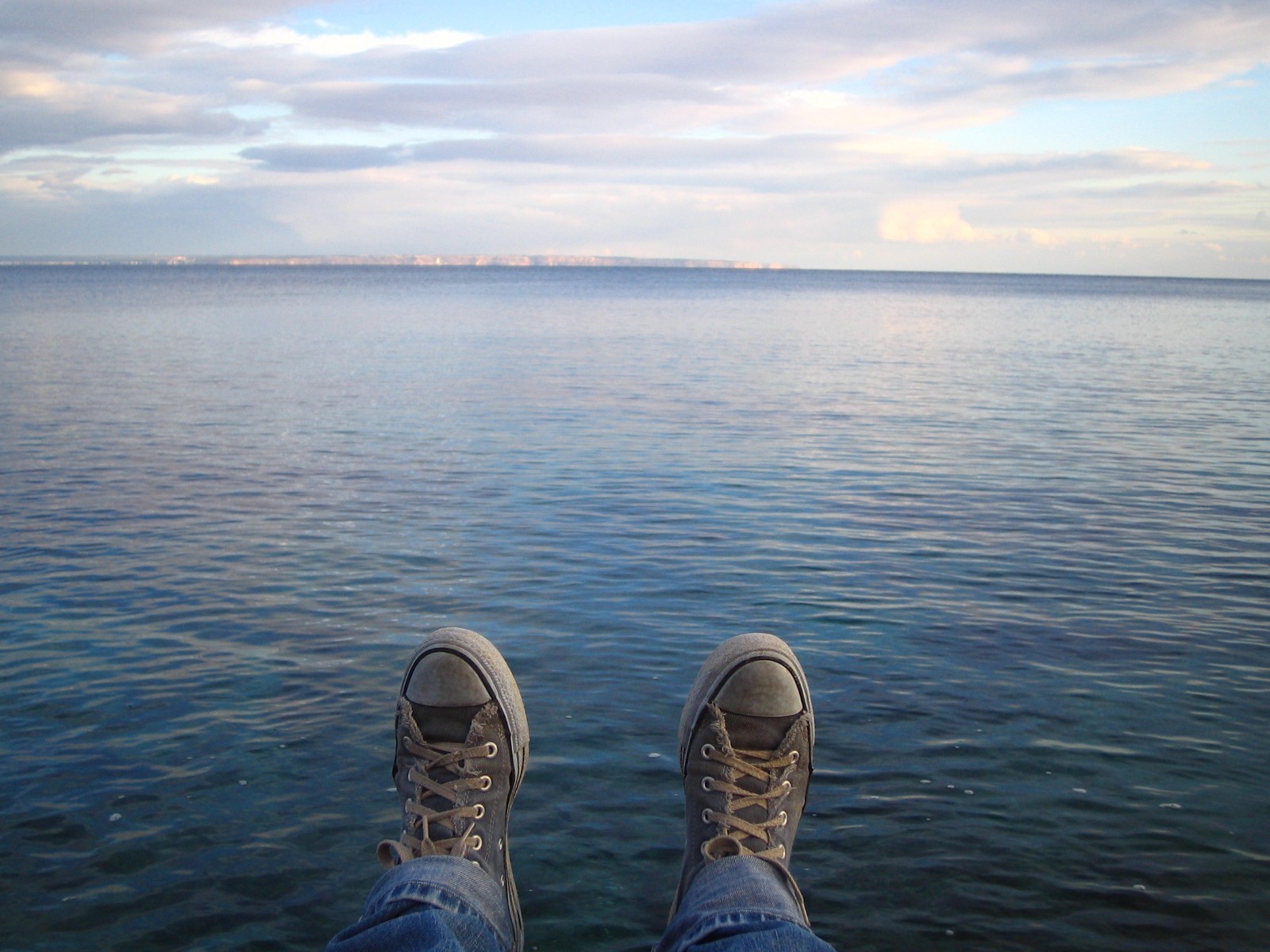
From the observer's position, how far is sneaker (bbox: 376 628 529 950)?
3.03 metres

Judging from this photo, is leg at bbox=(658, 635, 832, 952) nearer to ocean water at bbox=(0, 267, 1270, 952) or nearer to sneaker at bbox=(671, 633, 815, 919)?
sneaker at bbox=(671, 633, 815, 919)

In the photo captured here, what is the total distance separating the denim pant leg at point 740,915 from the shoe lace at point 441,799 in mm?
720

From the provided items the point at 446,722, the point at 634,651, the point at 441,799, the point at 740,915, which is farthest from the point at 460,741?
the point at 634,651

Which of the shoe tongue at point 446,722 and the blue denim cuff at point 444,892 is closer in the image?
the blue denim cuff at point 444,892

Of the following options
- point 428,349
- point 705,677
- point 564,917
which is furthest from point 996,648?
point 428,349

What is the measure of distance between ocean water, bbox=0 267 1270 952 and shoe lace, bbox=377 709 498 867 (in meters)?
0.63

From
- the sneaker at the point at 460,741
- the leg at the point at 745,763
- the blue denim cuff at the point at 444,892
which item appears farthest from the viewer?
the sneaker at the point at 460,741

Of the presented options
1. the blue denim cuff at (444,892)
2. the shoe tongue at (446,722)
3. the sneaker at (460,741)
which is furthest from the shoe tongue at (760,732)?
the blue denim cuff at (444,892)

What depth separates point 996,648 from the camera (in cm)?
570

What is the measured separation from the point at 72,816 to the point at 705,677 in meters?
2.66

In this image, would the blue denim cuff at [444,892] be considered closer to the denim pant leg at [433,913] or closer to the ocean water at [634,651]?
the denim pant leg at [433,913]

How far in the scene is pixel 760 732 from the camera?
10.8 ft

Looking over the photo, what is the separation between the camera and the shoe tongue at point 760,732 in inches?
130

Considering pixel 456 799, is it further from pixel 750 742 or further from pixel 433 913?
pixel 750 742
